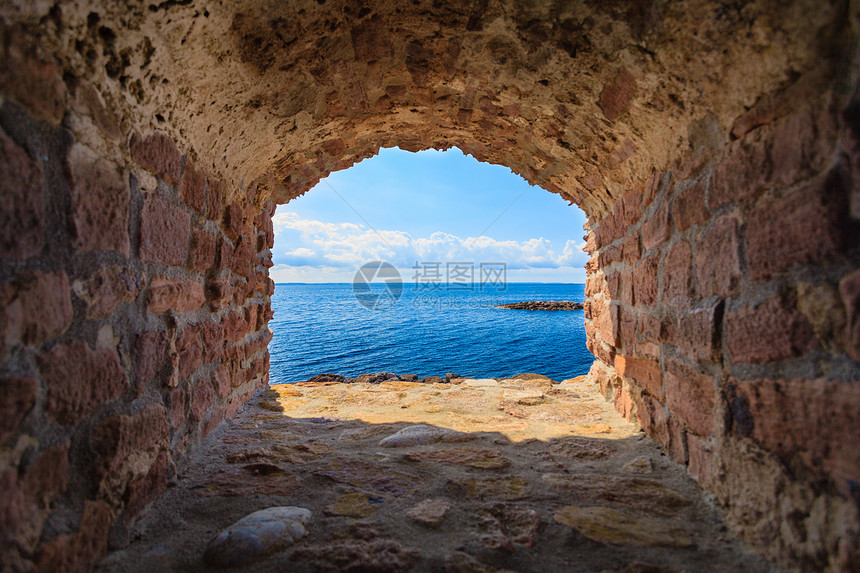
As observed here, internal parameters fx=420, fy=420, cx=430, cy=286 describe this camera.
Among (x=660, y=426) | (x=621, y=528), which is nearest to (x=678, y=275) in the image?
(x=660, y=426)

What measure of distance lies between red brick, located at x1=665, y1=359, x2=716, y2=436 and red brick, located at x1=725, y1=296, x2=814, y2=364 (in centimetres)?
21

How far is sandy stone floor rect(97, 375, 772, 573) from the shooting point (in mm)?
1200

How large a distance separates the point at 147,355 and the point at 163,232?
0.45 m

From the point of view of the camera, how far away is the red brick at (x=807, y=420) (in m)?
0.93

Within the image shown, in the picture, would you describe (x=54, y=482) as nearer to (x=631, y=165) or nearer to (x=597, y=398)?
(x=631, y=165)

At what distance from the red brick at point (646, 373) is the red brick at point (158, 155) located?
2.21 meters

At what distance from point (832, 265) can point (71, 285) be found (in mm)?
1881

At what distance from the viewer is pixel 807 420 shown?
104 centimetres

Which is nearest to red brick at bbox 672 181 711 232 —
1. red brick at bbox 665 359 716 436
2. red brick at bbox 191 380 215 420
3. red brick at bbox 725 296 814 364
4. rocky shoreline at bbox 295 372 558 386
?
red brick at bbox 725 296 814 364

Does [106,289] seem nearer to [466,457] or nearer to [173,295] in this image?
[173,295]

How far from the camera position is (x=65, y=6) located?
96cm

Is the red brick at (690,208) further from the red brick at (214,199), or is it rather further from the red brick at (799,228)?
the red brick at (214,199)

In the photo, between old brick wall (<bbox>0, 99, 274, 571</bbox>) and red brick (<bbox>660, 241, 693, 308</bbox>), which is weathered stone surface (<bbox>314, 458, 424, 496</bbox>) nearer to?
old brick wall (<bbox>0, 99, 274, 571</bbox>)

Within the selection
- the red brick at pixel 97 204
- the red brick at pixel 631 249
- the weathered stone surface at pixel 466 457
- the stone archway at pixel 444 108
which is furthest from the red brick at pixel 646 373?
the red brick at pixel 97 204
